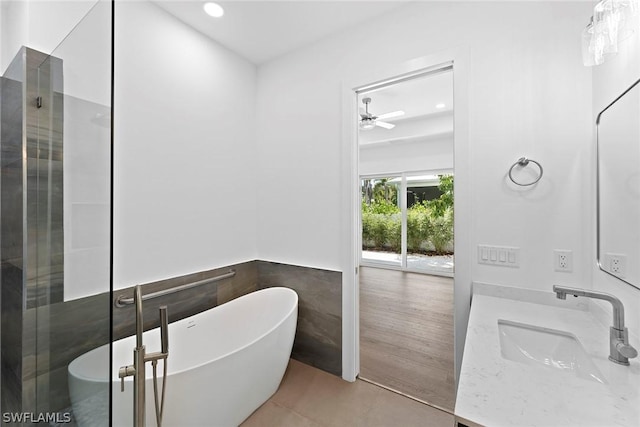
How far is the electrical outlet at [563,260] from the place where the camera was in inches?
54.1

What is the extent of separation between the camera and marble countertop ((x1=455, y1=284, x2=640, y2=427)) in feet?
2.10

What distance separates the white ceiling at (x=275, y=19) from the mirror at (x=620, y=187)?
4.83ft

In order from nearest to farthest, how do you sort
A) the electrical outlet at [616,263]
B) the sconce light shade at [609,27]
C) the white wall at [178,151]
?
the sconce light shade at [609,27] < the electrical outlet at [616,263] < the white wall at [178,151]

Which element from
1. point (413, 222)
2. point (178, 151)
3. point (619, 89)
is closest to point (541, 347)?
point (619, 89)

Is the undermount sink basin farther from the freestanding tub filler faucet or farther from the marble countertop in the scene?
the freestanding tub filler faucet

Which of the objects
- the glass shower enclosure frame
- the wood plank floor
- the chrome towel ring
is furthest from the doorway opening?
the glass shower enclosure frame

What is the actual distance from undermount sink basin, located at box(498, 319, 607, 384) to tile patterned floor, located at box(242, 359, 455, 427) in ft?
2.85

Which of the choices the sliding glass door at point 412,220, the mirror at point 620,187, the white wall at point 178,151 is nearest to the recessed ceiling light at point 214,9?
the white wall at point 178,151

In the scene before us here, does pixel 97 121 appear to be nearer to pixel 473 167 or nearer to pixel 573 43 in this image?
pixel 473 167

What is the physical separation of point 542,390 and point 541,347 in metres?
0.51

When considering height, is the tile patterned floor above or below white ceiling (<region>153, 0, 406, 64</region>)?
below

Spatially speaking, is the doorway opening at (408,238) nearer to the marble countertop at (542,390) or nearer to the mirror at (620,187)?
the mirror at (620,187)

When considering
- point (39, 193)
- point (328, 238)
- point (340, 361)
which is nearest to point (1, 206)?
point (39, 193)

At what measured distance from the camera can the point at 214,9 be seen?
1918mm
